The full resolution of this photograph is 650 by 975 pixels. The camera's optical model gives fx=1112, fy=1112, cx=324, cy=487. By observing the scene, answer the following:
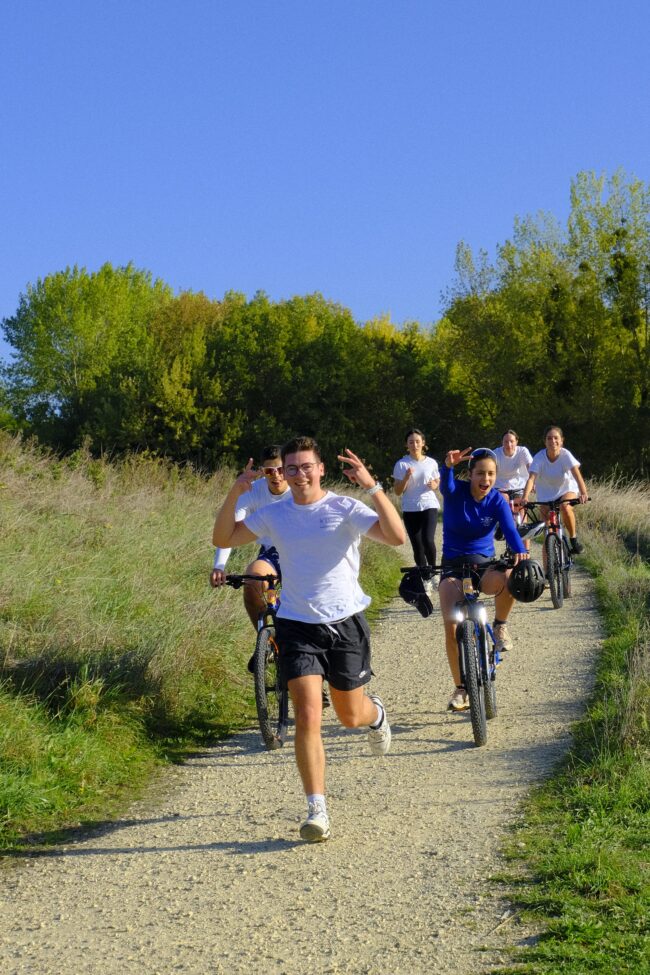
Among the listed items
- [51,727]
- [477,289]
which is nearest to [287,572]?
[51,727]

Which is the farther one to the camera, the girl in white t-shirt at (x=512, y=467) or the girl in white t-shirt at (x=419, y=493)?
the girl in white t-shirt at (x=512, y=467)

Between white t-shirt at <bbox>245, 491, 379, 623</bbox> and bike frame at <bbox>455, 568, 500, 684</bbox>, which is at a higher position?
white t-shirt at <bbox>245, 491, 379, 623</bbox>

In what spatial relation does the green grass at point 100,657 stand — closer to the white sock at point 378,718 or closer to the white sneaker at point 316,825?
the white sneaker at point 316,825

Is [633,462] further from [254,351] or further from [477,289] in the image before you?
[254,351]

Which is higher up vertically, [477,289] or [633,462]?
[477,289]

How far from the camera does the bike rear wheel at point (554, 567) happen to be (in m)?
12.8

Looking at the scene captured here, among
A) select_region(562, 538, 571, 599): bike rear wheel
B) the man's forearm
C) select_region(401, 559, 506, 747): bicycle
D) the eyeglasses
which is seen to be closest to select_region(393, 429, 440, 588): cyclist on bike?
select_region(562, 538, 571, 599): bike rear wheel

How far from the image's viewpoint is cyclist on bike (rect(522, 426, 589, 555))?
13.4 metres

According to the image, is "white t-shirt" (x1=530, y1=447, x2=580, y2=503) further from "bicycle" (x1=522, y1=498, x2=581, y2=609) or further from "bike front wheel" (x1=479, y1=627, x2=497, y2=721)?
"bike front wheel" (x1=479, y1=627, x2=497, y2=721)

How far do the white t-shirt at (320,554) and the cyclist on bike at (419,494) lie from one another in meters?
7.09

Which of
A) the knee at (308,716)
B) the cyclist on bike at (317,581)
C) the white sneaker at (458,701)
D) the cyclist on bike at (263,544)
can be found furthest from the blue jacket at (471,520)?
the knee at (308,716)

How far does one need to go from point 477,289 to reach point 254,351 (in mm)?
12005

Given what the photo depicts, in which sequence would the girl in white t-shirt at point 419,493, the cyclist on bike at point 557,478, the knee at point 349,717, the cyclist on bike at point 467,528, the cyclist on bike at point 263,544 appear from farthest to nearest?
1. the cyclist on bike at point 557,478
2. the girl in white t-shirt at point 419,493
3. the cyclist on bike at point 263,544
4. the cyclist on bike at point 467,528
5. the knee at point 349,717

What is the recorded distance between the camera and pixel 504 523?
25.8ft
